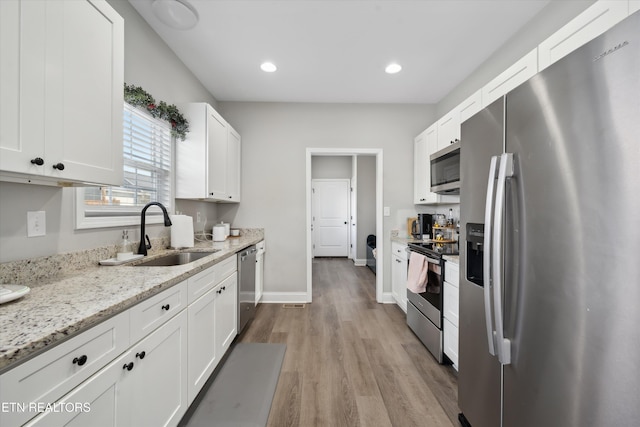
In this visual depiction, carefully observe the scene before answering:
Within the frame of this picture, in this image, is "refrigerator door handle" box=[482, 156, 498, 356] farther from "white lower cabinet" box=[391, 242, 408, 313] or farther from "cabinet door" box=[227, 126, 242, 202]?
"cabinet door" box=[227, 126, 242, 202]

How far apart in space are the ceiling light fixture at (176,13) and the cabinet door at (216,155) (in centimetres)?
67

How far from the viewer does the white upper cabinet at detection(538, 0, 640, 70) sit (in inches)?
41.8

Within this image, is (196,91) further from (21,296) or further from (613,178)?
(613,178)

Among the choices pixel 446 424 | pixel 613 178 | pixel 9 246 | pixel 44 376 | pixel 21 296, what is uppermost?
pixel 613 178

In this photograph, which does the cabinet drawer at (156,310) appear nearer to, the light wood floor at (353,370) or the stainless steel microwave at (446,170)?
the light wood floor at (353,370)

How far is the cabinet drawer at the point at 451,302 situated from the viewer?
6.06 feet

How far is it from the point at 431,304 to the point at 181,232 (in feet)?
7.48

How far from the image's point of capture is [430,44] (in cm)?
228

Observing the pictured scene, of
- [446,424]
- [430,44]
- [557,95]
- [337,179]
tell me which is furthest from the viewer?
[337,179]

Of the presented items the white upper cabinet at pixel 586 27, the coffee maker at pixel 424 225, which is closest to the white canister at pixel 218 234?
the coffee maker at pixel 424 225

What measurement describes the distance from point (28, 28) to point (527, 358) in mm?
2186

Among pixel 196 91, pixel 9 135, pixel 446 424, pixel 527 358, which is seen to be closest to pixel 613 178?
pixel 527 358

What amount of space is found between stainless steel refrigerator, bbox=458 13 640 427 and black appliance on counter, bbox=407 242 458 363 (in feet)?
2.84

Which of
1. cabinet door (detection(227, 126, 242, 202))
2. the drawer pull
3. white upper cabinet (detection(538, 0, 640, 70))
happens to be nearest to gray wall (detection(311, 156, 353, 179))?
cabinet door (detection(227, 126, 242, 202))
